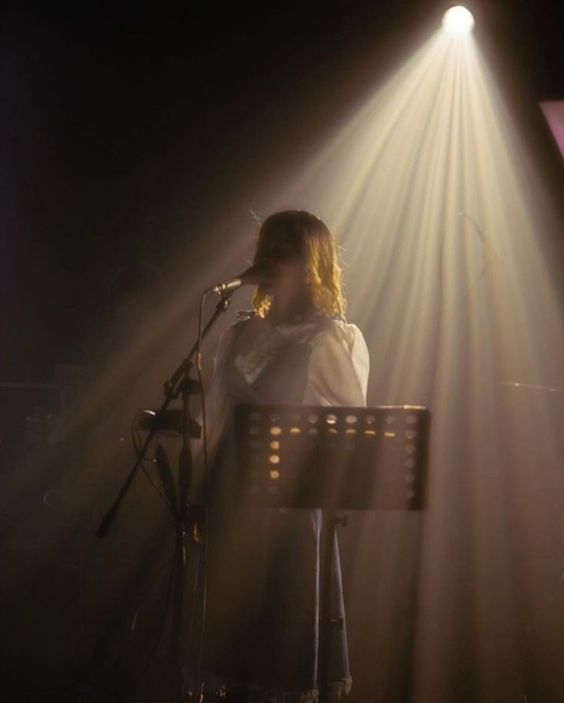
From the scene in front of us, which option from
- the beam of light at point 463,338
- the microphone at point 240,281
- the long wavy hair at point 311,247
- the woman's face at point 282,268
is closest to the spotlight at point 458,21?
the beam of light at point 463,338

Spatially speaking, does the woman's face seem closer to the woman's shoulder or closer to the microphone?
the microphone

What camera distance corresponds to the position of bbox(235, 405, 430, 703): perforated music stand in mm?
1627

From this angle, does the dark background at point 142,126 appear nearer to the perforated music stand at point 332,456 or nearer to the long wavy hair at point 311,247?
the long wavy hair at point 311,247

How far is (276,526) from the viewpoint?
2.09 meters

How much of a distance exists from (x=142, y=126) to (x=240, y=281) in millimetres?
2793

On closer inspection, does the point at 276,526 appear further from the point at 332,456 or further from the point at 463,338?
the point at 463,338

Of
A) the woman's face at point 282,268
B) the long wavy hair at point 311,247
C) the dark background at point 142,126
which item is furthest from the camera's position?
the dark background at point 142,126

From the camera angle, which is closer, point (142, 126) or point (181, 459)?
point (181, 459)

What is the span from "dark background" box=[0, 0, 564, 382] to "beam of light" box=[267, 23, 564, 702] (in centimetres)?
26

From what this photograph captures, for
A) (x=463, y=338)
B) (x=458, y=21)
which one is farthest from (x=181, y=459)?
(x=458, y=21)

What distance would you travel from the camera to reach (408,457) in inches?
65.6

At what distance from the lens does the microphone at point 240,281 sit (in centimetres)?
192

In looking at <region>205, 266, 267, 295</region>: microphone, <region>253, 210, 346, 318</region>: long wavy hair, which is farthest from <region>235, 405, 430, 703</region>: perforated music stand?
<region>253, 210, 346, 318</region>: long wavy hair

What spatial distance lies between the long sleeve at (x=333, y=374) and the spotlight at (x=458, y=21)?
240cm
